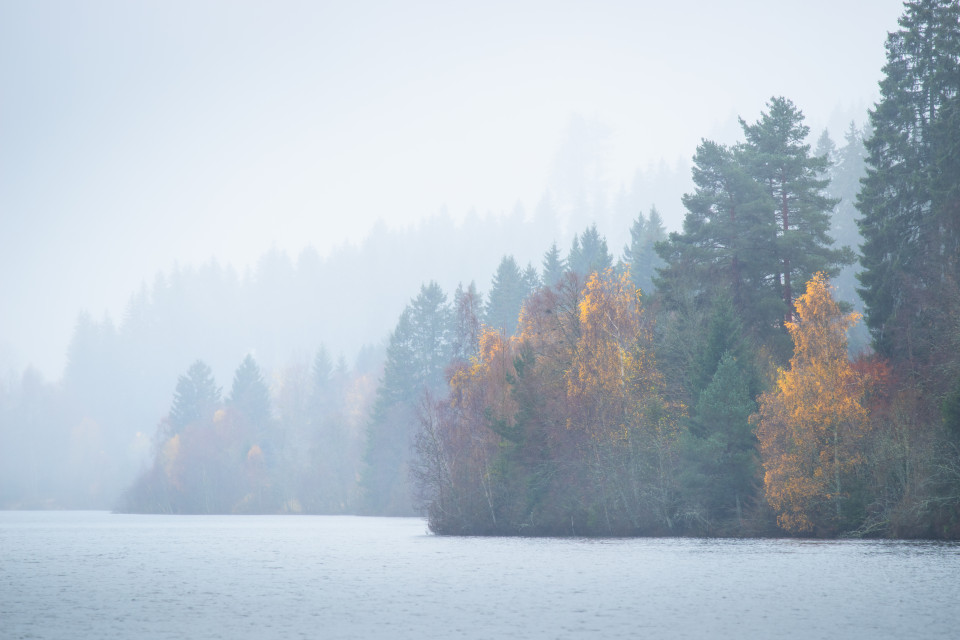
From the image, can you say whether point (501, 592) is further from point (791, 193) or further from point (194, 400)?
point (194, 400)

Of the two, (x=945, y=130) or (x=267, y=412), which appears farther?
(x=267, y=412)

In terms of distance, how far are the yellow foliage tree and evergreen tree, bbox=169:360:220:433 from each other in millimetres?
110565

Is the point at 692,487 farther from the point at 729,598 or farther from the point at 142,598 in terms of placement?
the point at 142,598

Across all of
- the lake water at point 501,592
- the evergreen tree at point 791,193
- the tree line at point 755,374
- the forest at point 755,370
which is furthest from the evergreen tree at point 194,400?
the evergreen tree at point 791,193

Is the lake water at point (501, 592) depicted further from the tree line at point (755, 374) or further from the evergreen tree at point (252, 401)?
the evergreen tree at point (252, 401)

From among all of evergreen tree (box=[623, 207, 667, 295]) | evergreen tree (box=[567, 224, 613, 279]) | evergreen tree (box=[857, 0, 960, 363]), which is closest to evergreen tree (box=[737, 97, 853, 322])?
evergreen tree (box=[857, 0, 960, 363])

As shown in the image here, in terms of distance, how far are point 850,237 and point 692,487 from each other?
55224mm

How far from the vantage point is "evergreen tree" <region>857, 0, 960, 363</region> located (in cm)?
4312

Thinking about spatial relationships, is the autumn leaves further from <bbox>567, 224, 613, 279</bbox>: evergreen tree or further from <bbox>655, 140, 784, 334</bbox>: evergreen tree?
<bbox>567, 224, 613, 279</bbox>: evergreen tree

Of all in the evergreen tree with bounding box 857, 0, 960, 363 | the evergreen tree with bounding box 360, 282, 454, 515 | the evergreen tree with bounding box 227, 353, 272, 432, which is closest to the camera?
the evergreen tree with bounding box 857, 0, 960, 363

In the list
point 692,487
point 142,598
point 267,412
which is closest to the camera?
point 142,598

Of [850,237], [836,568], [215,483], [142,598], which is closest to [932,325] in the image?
[836,568]

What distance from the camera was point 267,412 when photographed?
140000mm

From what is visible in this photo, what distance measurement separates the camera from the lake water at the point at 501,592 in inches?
803
